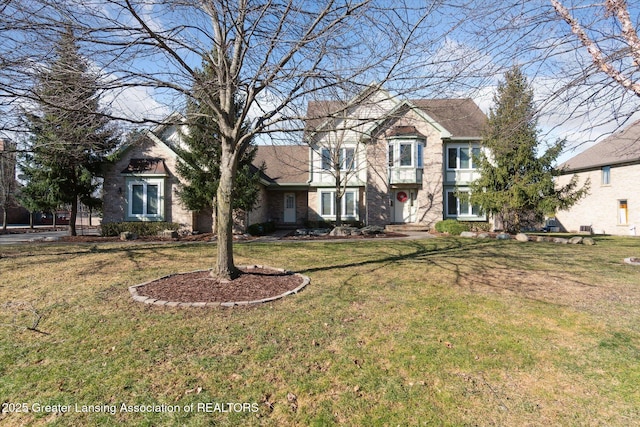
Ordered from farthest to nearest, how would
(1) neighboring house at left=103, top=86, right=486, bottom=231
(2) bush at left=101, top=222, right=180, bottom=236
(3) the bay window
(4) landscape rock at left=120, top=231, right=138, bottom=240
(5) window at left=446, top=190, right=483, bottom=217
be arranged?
(5) window at left=446, top=190, right=483, bottom=217, (1) neighboring house at left=103, top=86, right=486, bottom=231, (3) the bay window, (2) bush at left=101, top=222, right=180, bottom=236, (4) landscape rock at left=120, top=231, right=138, bottom=240

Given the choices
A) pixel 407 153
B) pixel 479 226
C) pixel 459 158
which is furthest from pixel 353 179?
pixel 479 226

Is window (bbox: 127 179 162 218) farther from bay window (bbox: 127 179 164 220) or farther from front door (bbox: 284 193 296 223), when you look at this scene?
front door (bbox: 284 193 296 223)

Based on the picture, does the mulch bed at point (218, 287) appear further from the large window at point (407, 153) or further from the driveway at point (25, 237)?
the large window at point (407, 153)

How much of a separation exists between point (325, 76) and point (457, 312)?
14.3ft

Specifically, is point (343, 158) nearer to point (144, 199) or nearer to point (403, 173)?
point (403, 173)

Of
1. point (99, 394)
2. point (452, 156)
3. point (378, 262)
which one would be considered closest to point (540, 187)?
point (452, 156)

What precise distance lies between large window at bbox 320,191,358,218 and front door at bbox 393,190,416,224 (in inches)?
106

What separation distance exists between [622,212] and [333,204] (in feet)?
67.7

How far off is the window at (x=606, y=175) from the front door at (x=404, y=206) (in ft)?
51.6

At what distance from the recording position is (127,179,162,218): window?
1800 cm

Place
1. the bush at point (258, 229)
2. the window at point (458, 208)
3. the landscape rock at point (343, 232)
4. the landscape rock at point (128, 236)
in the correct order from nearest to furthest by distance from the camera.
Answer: the landscape rock at point (128, 236)
the landscape rock at point (343, 232)
the bush at point (258, 229)
the window at point (458, 208)

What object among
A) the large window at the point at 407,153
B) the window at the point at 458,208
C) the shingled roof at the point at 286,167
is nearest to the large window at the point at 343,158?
the shingled roof at the point at 286,167

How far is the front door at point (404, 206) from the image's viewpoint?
72.1ft

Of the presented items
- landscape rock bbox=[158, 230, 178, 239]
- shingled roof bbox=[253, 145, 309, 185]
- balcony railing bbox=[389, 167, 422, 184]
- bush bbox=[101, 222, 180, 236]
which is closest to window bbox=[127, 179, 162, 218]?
bush bbox=[101, 222, 180, 236]
